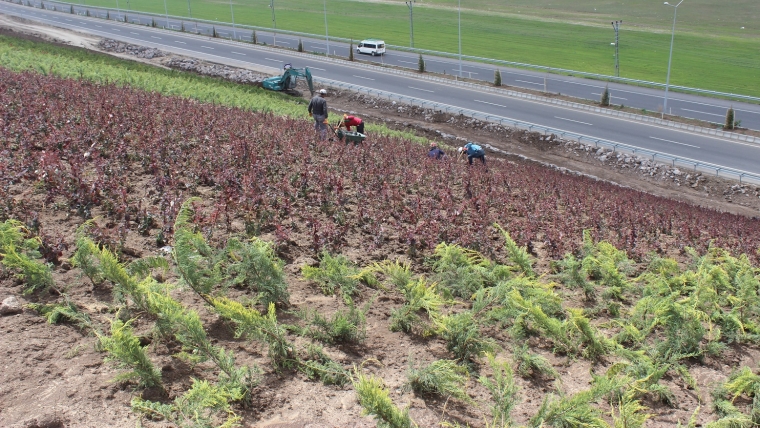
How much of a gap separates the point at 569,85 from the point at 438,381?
4260 centimetres

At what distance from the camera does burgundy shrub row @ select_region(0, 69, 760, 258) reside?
28.7 feet

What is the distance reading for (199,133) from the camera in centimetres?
1205

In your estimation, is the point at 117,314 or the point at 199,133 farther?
the point at 199,133

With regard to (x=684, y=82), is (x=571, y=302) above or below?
above

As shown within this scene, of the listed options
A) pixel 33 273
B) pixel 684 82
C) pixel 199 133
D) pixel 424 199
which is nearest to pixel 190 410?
pixel 33 273

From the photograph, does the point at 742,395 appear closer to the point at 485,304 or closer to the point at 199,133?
the point at 485,304

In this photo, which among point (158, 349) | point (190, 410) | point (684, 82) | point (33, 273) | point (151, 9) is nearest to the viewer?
point (190, 410)

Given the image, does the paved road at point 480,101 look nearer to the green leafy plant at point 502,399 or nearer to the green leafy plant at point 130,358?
the green leafy plant at point 502,399

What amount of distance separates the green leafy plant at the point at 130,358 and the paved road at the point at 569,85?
38441 mm

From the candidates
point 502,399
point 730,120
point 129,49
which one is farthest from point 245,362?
point 129,49

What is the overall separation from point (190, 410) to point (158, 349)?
118 cm

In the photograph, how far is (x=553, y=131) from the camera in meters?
32.1

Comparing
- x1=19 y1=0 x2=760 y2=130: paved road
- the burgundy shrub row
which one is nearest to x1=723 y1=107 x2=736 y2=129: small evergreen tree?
x1=19 y1=0 x2=760 y2=130: paved road

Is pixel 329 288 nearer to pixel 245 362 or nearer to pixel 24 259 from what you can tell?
pixel 245 362
